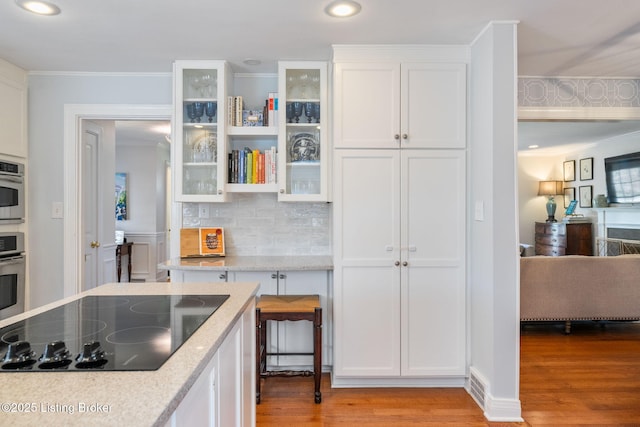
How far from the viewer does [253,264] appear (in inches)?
110

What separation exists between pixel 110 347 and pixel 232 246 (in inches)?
87.4

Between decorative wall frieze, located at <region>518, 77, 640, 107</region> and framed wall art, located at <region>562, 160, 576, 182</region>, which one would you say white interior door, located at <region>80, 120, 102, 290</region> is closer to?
decorative wall frieze, located at <region>518, 77, 640, 107</region>

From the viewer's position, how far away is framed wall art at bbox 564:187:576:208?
23.7ft

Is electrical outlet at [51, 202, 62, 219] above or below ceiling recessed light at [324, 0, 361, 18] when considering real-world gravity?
below

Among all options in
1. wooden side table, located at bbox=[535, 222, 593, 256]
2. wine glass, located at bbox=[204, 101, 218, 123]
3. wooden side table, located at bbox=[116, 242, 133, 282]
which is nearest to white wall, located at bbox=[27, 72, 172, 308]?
wine glass, located at bbox=[204, 101, 218, 123]

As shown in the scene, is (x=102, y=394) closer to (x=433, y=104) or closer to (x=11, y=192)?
(x=433, y=104)

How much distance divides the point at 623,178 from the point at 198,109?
233 inches

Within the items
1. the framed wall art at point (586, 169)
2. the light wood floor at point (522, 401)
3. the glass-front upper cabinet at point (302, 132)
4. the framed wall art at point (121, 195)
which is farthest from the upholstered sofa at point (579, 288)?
the framed wall art at point (121, 195)

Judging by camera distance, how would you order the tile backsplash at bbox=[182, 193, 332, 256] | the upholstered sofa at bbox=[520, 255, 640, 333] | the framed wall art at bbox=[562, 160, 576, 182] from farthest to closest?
the framed wall art at bbox=[562, 160, 576, 182] < the upholstered sofa at bbox=[520, 255, 640, 333] < the tile backsplash at bbox=[182, 193, 332, 256]

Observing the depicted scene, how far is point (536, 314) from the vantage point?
3822mm

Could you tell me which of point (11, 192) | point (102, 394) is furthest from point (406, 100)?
point (11, 192)

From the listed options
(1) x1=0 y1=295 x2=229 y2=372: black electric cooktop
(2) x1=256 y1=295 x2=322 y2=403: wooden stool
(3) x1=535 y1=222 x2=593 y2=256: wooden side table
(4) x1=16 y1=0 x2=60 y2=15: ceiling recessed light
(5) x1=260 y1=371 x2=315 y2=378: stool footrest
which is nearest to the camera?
(1) x1=0 y1=295 x2=229 y2=372: black electric cooktop

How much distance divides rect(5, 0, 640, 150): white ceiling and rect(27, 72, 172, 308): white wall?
0.53 feet

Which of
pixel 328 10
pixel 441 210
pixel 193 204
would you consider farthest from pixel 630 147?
pixel 193 204
